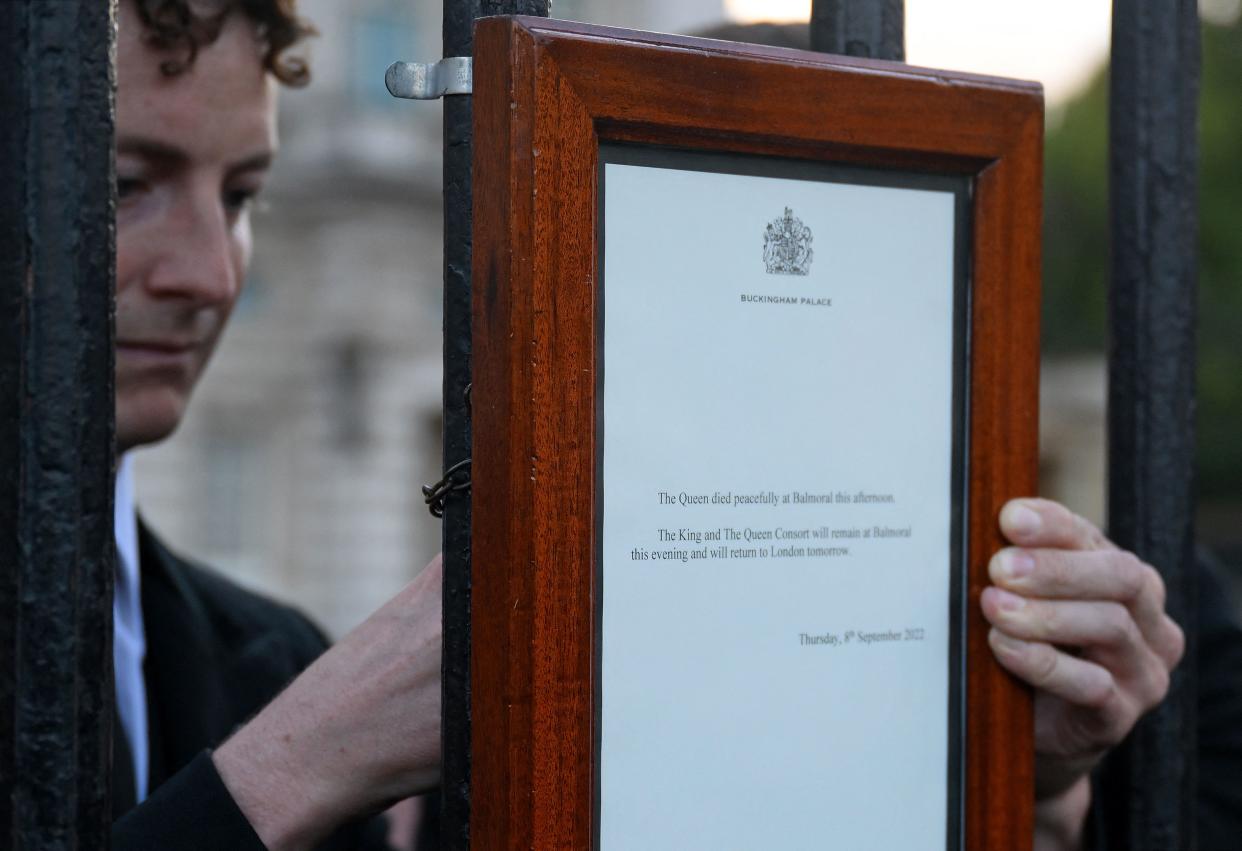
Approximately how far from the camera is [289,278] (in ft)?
59.7

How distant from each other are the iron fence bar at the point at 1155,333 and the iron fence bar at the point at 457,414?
633mm

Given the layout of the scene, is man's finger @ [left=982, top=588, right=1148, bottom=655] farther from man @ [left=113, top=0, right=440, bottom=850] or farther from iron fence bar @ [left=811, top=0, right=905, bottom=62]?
man @ [left=113, top=0, right=440, bottom=850]

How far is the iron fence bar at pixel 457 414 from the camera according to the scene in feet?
3.39

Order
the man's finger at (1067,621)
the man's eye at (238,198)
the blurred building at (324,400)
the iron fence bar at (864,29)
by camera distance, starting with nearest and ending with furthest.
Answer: the man's finger at (1067,621)
the iron fence bar at (864,29)
the man's eye at (238,198)
the blurred building at (324,400)

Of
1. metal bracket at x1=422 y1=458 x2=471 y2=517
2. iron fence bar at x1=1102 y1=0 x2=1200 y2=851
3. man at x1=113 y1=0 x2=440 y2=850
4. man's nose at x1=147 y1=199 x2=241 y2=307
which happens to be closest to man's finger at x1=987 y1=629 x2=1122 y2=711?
iron fence bar at x1=1102 y1=0 x2=1200 y2=851

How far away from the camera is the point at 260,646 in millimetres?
2355

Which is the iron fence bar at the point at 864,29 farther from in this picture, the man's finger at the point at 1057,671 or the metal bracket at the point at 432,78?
the man's finger at the point at 1057,671

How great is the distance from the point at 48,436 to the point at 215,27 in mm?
1157

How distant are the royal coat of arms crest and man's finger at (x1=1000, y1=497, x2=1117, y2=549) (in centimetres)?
26

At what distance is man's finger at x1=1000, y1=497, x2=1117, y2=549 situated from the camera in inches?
45.8

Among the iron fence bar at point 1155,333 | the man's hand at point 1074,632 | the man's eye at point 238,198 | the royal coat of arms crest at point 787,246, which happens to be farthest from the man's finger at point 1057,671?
the man's eye at point 238,198

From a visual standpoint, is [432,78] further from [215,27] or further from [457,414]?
[215,27]

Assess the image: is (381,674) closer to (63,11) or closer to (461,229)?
(461,229)

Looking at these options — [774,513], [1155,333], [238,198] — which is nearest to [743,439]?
[774,513]
